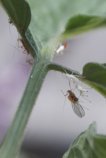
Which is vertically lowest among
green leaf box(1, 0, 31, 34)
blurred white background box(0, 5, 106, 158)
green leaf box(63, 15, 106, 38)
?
green leaf box(63, 15, 106, 38)

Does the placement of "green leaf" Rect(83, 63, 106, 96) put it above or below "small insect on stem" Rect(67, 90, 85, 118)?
below

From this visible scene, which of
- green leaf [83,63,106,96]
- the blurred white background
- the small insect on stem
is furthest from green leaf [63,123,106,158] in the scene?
the blurred white background

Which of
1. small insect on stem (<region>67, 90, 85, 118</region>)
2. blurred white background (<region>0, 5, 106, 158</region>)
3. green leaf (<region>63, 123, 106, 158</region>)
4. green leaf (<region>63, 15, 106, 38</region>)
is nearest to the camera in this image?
green leaf (<region>63, 15, 106, 38</region>)

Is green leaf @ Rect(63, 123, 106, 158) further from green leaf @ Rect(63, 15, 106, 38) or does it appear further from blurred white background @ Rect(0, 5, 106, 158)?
blurred white background @ Rect(0, 5, 106, 158)

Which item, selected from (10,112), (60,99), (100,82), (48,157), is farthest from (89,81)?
(60,99)

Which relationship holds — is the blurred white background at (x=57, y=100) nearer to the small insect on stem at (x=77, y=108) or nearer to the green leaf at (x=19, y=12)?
the small insect on stem at (x=77, y=108)

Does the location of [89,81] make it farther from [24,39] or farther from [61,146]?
[61,146]

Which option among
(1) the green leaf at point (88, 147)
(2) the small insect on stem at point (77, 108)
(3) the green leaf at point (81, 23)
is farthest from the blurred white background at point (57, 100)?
(3) the green leaf at point (81, 23)

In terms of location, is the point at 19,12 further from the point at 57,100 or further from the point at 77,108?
the point at 57,100
